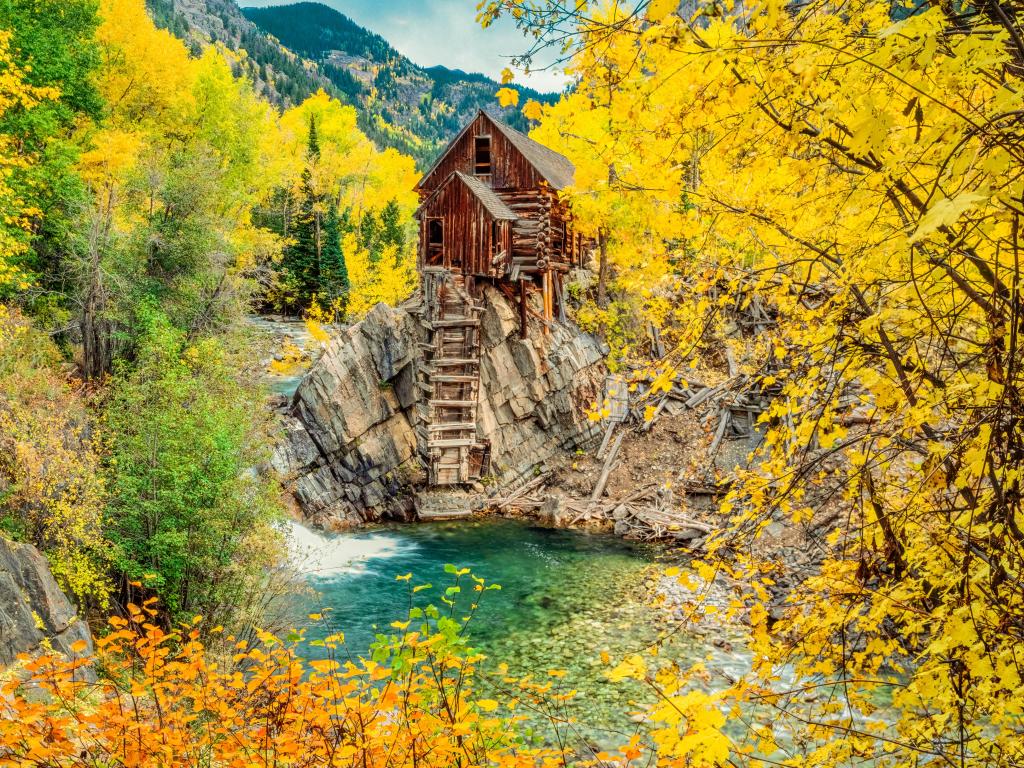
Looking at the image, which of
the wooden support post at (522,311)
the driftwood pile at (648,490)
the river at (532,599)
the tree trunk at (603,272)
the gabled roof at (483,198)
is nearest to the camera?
the river at (532,599)

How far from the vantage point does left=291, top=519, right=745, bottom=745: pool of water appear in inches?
480

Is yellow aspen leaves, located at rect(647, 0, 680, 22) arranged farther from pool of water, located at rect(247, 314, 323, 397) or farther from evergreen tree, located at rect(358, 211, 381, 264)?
evergreen tree, located at rect(358, 211, 381, 264)

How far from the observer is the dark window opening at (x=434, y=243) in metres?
26.3

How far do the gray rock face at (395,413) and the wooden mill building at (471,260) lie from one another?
2.21 feet

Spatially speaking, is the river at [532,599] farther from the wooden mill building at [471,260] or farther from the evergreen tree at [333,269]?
the evergreen tree at [333,269]

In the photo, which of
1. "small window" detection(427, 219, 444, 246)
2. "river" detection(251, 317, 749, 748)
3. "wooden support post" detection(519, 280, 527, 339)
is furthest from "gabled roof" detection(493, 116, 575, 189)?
"river" detection(251, 317, 749, 748)

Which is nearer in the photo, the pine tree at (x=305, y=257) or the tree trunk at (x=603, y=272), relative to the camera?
the tree trunk at (x=603, y=272)

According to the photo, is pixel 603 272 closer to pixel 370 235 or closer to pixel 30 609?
pixel 30 609

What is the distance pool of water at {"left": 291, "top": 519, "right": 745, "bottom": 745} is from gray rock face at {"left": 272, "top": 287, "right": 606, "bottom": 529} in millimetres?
1867

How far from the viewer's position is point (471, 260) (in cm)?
2455

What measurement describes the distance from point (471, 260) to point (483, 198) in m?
2.51

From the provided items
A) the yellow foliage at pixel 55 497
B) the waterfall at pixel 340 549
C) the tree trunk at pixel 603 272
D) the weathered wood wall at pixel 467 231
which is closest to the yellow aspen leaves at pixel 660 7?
the yellow foliage at pixel 55 497

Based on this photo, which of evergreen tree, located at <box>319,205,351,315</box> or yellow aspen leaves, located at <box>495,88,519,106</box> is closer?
yellow aspen leaves, located at <box>495,88,519,106</box>

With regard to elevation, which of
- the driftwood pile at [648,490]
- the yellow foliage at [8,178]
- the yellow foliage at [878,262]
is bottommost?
the driftwood pile at [648,490]
